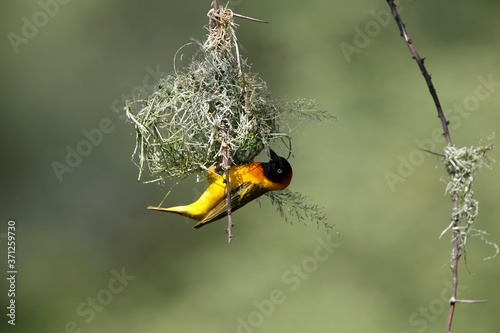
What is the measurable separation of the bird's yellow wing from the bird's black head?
8 cm

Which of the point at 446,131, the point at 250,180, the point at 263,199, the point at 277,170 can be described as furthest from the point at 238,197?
the point at 263,199

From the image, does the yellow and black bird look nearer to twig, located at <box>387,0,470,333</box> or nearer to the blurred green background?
twig, located at <box>387,0,470,333</box>

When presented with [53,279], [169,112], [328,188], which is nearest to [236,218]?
[328,188]

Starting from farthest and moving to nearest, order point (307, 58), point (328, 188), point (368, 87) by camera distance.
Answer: point (307, 58)
point (368, 87)
point (328, 188)

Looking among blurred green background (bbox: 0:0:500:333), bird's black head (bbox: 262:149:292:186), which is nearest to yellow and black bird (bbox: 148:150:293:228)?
bird's black head (bbox: 262:149:292:186)

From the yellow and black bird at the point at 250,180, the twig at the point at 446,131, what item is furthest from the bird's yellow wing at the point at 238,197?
the twig at the point at 446,131

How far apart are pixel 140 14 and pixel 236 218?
2574mm

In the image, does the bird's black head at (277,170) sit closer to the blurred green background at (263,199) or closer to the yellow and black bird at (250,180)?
the yellow and black bird at (250,180)

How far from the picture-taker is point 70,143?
7590 mm

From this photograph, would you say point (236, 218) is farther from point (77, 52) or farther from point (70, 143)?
point (77, 52)

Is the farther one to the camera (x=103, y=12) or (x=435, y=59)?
(x=103, y=12)

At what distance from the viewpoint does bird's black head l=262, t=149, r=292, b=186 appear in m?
3.47

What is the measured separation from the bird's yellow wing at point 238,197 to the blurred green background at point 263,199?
307 cm

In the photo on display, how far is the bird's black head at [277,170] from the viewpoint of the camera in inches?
136
